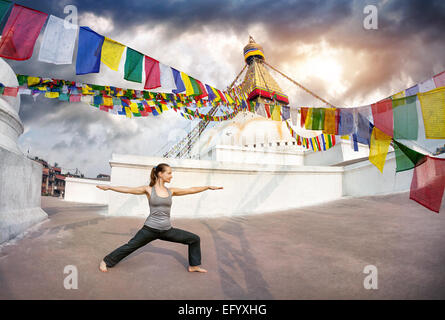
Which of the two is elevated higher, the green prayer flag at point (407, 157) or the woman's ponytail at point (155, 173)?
the green prayer flag at point (407, 157)

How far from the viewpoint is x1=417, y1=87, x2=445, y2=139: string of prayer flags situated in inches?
149

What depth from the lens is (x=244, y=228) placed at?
5953 mm

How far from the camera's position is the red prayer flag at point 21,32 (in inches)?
160

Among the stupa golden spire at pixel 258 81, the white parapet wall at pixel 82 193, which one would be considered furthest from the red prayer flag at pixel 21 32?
the stupa golden spire at pixel 258 81

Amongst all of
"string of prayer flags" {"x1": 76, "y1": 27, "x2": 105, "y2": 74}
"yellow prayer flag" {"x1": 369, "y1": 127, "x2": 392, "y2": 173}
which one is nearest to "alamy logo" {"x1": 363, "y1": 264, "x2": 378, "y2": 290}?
"yellow prayer flag" {"x1": 369, "y1": 127, "x2": 392, "y2": 173}

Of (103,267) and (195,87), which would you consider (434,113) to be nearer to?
(195,87)

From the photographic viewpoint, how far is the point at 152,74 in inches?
219

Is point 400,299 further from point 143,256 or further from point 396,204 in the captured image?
point 396,204

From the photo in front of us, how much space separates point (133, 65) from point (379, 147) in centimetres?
520

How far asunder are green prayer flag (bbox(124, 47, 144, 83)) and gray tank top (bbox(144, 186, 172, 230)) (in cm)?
317

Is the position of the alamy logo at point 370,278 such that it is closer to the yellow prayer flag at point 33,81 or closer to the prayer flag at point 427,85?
the prayer flag at point 427,85

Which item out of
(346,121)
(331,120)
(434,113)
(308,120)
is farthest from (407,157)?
(308,120)

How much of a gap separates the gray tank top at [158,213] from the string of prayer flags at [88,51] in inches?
125
